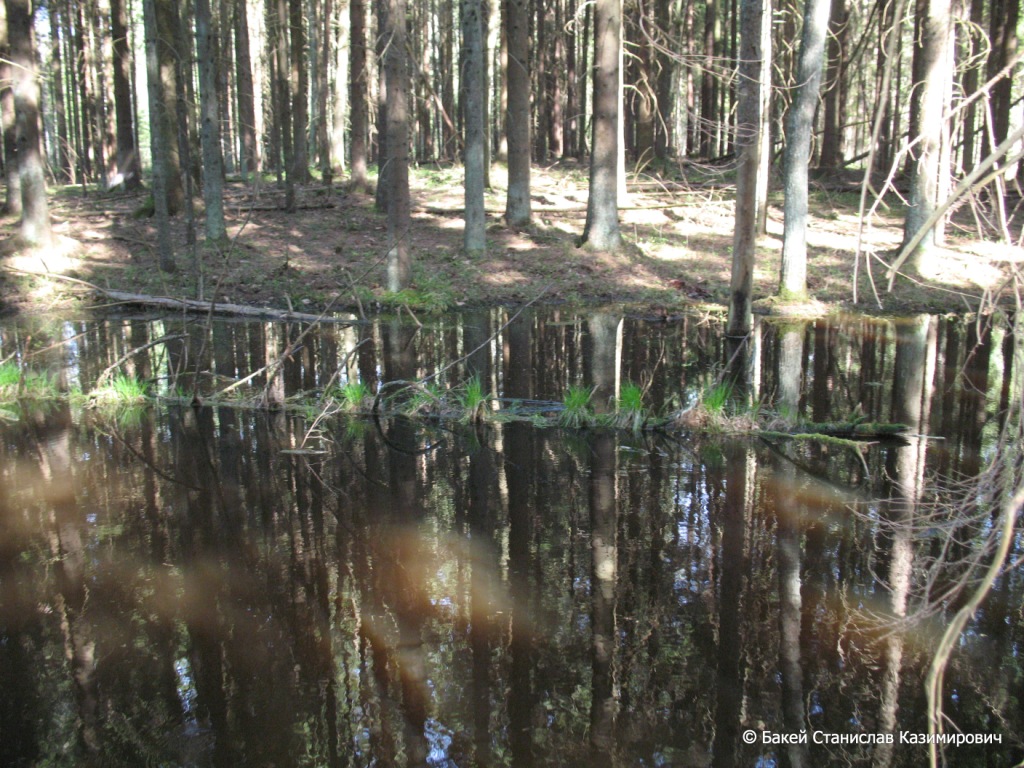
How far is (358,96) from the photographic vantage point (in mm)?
24719

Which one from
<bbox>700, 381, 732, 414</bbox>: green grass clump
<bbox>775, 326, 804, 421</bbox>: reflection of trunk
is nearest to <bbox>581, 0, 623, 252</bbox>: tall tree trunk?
<bbox>775, 326, 804, 421</bbox>: reflection of trunk

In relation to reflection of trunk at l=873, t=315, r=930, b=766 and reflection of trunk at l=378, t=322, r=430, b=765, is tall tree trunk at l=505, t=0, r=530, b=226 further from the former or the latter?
reflection of trunk at l=378, t=322, r=430, b=765

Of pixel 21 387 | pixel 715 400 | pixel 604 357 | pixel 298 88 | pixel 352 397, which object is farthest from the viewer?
pixel 298 88

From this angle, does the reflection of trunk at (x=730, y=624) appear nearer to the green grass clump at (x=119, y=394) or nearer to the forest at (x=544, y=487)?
the forest at (x=544, y=487)

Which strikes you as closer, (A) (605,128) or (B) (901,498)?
(B) (901,498)

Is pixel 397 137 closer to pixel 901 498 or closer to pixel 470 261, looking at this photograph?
pixel 470 261

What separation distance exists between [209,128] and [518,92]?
708cm

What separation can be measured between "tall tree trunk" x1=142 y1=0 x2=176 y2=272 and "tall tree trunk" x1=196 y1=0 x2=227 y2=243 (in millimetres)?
863

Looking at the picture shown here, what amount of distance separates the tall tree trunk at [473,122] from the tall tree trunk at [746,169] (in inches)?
263

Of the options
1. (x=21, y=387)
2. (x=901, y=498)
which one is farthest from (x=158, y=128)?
(x=901, y=498)

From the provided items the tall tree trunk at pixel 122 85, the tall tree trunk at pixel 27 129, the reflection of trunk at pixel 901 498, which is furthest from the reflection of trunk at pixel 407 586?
the tall tree trunk at pixel 122 85

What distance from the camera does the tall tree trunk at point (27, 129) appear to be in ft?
56.4

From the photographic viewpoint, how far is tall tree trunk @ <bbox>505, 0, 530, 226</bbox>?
797 inches

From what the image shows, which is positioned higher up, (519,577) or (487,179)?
(487,179)
